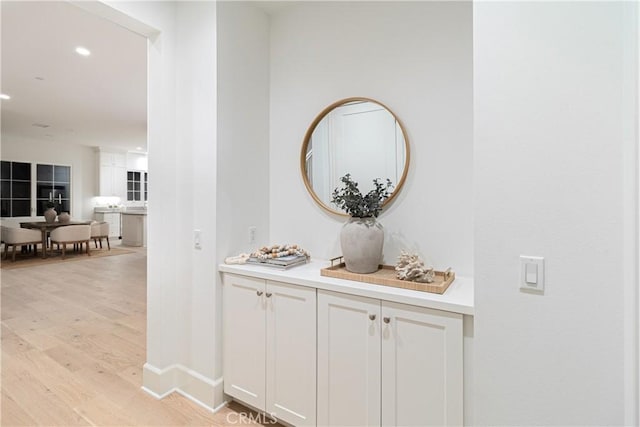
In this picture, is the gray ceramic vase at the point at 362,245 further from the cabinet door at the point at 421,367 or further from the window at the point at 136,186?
the window at the point at 136,186

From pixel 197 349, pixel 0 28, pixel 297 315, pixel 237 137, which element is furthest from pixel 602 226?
pixel 0 28

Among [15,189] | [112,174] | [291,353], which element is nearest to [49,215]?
[15,189]

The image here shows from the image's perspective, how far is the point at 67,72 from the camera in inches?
162

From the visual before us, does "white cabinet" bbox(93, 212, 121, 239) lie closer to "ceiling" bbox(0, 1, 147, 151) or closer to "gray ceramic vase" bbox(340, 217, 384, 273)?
"ceiling" bbox(0, 1, 147, 151)


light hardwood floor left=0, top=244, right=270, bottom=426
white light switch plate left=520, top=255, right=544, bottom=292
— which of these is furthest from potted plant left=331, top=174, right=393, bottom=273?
light hardwood floor left=0, top=244, right=270, bottom=426

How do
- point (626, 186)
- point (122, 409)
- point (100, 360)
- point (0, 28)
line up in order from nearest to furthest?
point (626, 186), point (122, 409), point (100, 360), point (0, 28)

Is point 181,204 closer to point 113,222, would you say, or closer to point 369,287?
point 369,287

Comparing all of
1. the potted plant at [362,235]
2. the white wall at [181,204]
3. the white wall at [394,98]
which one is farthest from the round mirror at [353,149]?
the white wall at [181,204]

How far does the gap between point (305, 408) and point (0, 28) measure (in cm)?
418

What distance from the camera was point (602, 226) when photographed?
1003 mm

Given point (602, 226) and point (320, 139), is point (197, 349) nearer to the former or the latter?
point (320, 139)

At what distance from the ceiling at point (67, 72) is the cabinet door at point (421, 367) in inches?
139

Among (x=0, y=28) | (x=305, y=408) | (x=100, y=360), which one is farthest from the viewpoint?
(x=0, y=28)

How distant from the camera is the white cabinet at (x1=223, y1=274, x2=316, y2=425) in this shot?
5.50ft
